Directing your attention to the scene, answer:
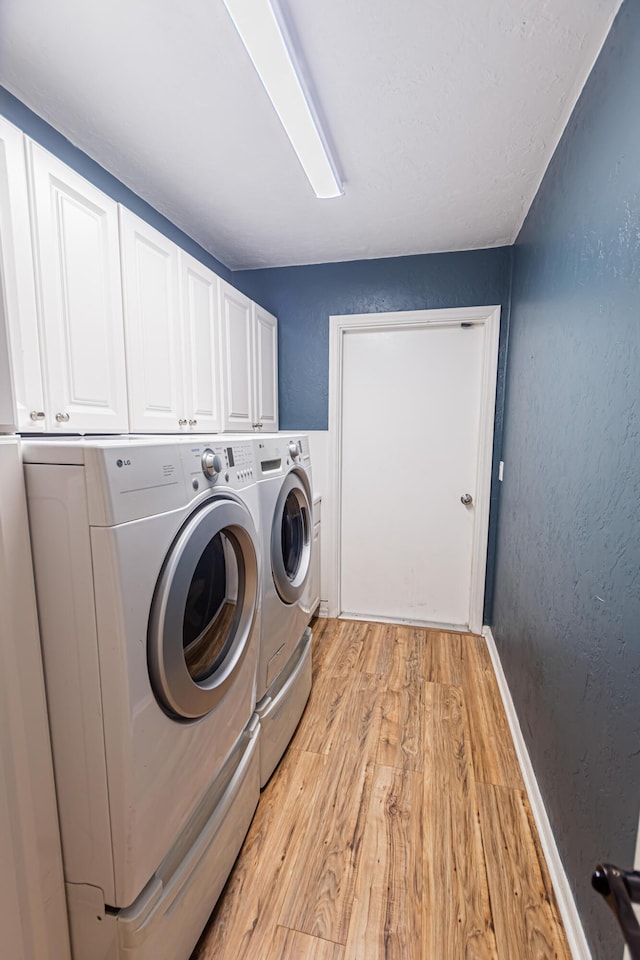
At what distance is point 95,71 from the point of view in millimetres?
1164

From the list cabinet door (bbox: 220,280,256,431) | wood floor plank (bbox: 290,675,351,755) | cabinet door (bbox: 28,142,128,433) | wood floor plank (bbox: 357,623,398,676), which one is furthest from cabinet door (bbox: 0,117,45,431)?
wood floor plank (bbox: 357,623,398,676)

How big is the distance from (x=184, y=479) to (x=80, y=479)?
224 mm

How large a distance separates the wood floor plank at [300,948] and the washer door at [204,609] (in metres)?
0.63

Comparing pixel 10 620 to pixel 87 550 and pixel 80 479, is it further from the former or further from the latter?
pixel 80 479

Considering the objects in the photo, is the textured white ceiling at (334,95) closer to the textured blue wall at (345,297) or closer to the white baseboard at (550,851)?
the textured blue wall at (345,297)

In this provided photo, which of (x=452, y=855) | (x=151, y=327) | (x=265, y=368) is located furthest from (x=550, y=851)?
(x=265, y=368)

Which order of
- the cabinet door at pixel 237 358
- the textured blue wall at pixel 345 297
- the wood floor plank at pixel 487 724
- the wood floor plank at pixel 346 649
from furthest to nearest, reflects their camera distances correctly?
the textured blue wall at pixel 345 297 → the wood floor plank at pixel 346 649 → the cabinet door at pixel 237 358 → the wood floor plank at pixel 487 724

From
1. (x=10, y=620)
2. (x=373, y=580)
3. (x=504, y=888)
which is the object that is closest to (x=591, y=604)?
(x=504, y=888)

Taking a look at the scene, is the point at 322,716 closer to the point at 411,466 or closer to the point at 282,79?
the point at 411,466

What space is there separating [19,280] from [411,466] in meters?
2.16

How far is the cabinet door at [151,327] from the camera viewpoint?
4.76 ft

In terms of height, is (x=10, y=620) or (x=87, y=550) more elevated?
(x=87, y=550)

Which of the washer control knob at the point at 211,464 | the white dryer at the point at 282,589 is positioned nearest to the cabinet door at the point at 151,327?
the white dryer at the point at 282,589

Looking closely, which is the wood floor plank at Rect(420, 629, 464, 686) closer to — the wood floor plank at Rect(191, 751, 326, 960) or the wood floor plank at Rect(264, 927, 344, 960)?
the wood floor plank at Rect(191, 751, 326, 960)
